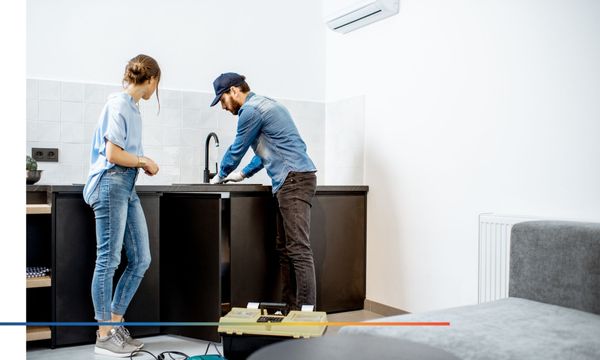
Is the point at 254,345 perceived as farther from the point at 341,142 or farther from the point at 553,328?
the point at 341,142

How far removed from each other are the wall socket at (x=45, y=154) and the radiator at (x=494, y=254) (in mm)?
2535

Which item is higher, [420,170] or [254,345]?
[420,170]

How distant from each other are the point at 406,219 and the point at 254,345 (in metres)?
1.55

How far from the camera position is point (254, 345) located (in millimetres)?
2332

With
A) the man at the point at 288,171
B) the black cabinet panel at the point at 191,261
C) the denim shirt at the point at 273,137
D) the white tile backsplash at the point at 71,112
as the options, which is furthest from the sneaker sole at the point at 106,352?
the white tile backsplash at the point at 71,112

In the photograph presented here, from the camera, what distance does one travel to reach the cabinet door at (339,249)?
3590 millimetres

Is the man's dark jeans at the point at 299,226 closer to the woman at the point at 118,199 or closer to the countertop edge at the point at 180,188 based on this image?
the countertop edge at the point at 180,188

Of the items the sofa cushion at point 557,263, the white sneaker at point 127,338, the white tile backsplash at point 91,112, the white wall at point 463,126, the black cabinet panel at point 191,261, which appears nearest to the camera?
the sofa cushion at point 557,263

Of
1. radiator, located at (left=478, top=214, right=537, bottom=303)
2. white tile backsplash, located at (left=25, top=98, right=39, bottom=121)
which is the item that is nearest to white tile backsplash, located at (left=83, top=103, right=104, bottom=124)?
white tile backsplash, located at (left=25, top=98, right=39, bottom=121)

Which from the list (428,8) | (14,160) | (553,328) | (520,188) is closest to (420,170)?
(520,188)

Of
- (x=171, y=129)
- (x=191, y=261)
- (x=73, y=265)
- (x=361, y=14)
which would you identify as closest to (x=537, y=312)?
(x=191, y=261)

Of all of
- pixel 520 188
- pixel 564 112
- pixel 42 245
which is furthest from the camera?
Result: pixel 42 245

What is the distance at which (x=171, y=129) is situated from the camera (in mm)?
3818

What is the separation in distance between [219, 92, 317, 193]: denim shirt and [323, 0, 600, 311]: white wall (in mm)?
815
